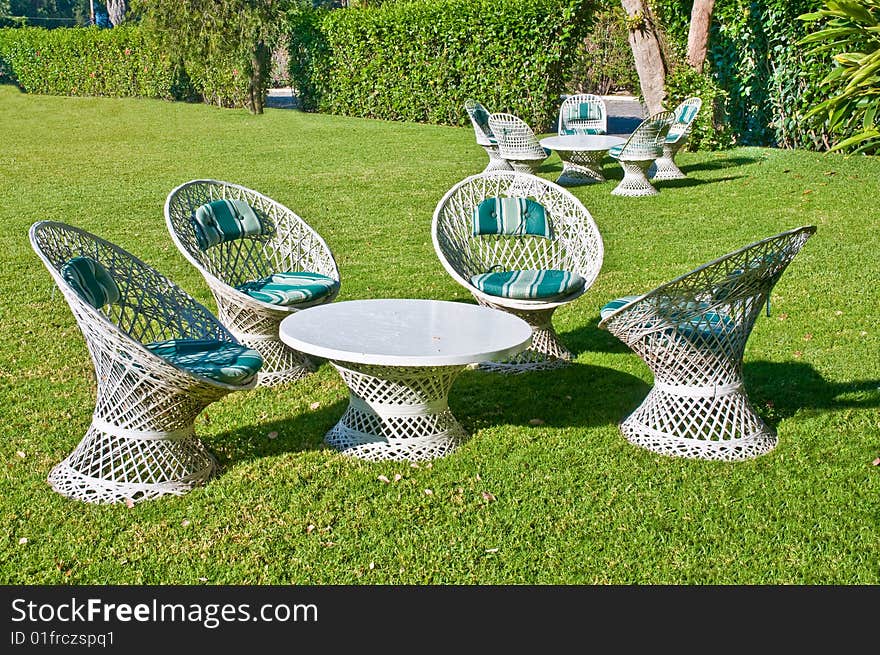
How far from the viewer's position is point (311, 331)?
466cm

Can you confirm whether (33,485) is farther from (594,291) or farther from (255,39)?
(255,39)

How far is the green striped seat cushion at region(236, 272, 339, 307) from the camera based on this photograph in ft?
18.1

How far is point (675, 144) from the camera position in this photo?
41.6 feet

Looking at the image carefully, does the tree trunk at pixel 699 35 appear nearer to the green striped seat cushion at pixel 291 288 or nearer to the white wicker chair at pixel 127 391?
the green striped seat cushion at pixel 291 288

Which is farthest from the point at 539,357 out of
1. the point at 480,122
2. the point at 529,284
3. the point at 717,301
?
the point at 480,122

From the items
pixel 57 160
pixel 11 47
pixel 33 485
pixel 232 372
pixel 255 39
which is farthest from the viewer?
pixel 11 47

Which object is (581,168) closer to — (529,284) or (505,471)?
(529,284)

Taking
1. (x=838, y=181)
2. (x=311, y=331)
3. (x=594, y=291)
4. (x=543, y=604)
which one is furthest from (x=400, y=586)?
(x=838, y=181)

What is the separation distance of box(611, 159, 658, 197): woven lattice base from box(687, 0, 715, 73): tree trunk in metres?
3.47

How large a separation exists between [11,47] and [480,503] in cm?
3362

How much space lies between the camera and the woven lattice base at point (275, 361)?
574 centimetres

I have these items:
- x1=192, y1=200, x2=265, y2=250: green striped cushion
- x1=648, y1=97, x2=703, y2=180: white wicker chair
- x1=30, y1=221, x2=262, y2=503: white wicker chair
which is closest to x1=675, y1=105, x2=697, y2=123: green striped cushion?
x1=648, y1=97, x2=703, y2=180: white wicker chair

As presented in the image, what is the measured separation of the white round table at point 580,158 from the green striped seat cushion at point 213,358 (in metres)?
8.56

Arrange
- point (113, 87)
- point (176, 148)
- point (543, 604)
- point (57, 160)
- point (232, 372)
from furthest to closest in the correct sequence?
point (113, 87), point (176, 148), point (57, 160), point (232, 372), point (543, 604)
